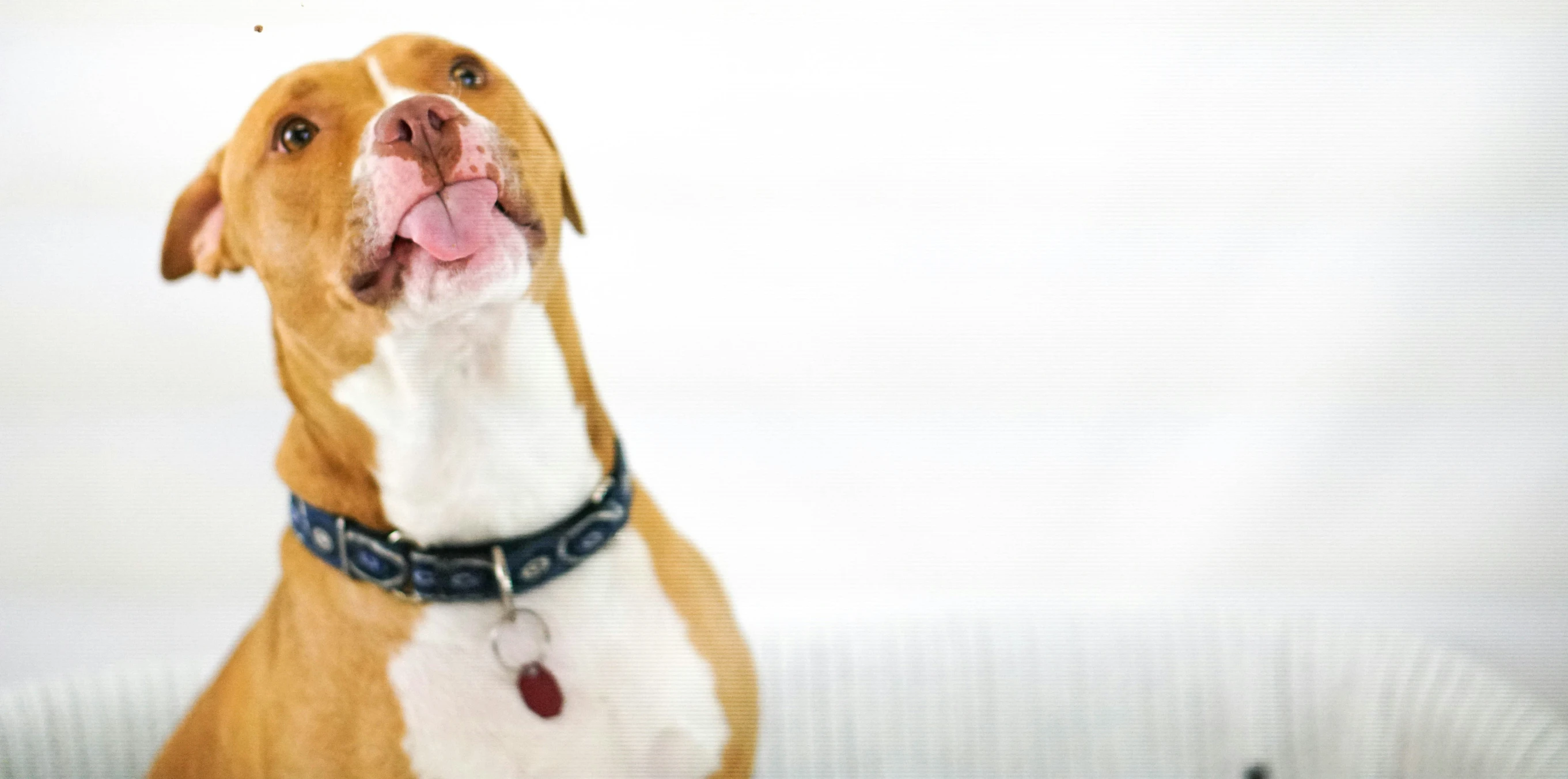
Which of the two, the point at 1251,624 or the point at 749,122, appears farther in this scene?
the point at 1251,624

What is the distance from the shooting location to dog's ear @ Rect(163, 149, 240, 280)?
3.13ft

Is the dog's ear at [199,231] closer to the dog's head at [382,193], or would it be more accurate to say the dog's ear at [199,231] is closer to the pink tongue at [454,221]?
the dog's head at [382,193]

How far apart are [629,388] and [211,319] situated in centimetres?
35

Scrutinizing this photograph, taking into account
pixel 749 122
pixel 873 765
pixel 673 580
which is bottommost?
pixel 873 765

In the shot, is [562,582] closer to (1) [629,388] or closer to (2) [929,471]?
(1) [629,388]

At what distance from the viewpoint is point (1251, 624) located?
1.11m

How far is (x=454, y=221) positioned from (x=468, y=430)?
0.59 ft

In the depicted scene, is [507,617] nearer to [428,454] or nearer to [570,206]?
[428,454]

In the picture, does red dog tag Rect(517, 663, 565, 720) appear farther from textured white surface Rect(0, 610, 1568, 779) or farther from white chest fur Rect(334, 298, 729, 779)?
textured white surface Rect(0, 610, 1568, 779)

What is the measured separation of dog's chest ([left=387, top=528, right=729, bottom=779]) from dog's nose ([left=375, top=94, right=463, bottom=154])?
34 centimetres

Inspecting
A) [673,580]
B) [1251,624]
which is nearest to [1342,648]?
[1251,624]

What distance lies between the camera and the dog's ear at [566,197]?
3.16 ft

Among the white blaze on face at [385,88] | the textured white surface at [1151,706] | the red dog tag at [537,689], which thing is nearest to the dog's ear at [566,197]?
the white blaze on face at [385,88]

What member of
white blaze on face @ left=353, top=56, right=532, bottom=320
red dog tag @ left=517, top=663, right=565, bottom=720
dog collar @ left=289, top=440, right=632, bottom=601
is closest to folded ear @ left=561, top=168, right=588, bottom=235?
white blaze on face @ left=353, top=56, right=532, bottom=320
